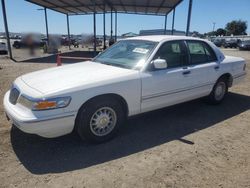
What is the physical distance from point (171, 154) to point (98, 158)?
1.06 metres

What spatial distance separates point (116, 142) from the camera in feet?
12.4

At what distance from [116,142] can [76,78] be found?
1.20m

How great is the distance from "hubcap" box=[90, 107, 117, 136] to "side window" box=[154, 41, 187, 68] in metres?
1.30

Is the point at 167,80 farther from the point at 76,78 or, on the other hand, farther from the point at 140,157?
the point at 76,78

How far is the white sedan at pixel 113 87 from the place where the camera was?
3.14 m

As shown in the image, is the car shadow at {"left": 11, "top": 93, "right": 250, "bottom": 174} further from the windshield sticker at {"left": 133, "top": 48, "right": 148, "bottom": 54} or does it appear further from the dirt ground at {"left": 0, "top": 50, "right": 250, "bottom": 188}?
the windshield sticker at {"left": 133, "top": 48, "right": 148, "bottom": 54}

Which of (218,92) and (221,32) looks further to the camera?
(221,32)

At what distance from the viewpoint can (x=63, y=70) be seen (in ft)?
13.5

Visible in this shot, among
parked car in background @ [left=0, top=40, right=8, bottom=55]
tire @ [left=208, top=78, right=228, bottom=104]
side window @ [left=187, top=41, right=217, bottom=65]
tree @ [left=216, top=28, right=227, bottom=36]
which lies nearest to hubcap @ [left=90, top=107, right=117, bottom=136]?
side window @ [left=187, top=41, right=217, bottom=65]

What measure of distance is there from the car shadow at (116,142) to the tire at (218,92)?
1.13 feet

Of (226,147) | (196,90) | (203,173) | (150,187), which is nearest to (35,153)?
(150,187)

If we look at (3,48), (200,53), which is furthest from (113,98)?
(3,48)

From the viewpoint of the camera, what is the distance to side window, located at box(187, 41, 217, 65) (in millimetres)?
4863

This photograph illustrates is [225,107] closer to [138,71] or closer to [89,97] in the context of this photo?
[138,71]
